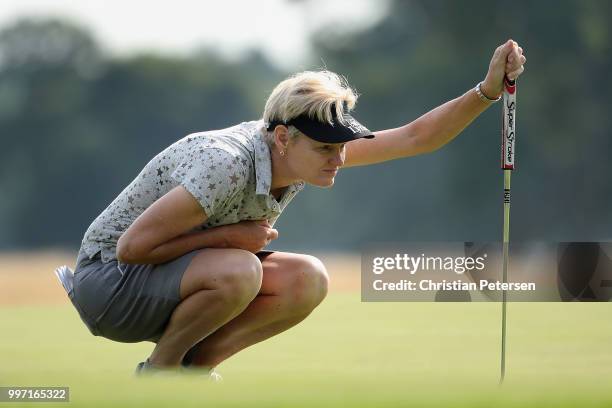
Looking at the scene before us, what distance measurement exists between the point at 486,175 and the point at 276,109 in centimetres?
2743

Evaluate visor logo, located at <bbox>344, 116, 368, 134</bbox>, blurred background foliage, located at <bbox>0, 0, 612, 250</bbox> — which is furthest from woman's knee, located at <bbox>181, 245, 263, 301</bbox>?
blurred background foliage, located at <bbox>0, 0, 612, 250</bbox>

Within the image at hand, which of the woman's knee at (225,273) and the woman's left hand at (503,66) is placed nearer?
the woman's knee at (225,273)

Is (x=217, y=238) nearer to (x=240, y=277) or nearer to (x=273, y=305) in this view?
(x=240, y=277)

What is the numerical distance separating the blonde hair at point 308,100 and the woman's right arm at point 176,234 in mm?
377

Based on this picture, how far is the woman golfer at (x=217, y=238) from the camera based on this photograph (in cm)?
446

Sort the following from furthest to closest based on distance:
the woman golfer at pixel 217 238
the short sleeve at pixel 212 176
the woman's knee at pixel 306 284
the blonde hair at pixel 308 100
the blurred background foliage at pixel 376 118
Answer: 1. the blurred background foliage at pixel 376 118
2. the woman's knee at pixel 306 284
3. the blonde hair at pixel 308 100
4. the woman golfer at pixel 217 238
5. the short sleeve at pixel 212 176

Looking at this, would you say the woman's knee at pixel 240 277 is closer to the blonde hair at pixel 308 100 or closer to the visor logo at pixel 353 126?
the blonde hair at pixel 308 100

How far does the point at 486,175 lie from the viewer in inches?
1246

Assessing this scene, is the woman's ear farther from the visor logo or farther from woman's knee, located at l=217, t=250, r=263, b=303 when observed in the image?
woman's knee, located at l=217, t=250, r=263, b=303

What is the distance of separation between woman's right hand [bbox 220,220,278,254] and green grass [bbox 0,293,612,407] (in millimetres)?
511

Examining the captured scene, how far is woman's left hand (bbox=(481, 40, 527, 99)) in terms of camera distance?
4879 mm

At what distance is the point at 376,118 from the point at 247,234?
97.5ft

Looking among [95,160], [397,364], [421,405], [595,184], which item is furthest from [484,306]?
[95,160]

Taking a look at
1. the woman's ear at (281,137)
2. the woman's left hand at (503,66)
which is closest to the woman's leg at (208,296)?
the woman's ear at (281,137)
